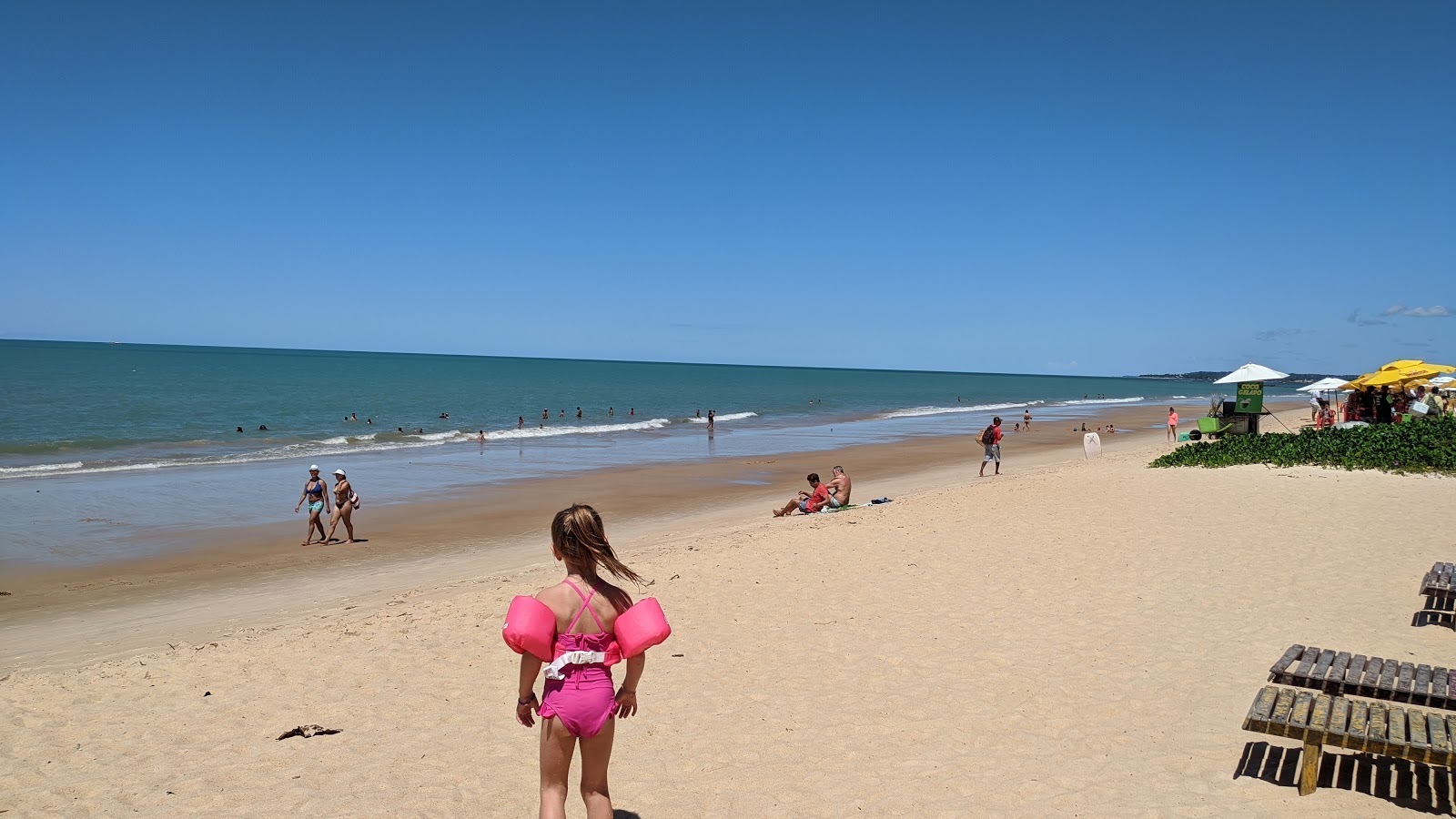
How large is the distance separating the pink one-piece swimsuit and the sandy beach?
1.59 m

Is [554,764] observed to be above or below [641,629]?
below

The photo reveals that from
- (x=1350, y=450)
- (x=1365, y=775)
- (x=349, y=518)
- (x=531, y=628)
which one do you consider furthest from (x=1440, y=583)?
(x=349, y=518)

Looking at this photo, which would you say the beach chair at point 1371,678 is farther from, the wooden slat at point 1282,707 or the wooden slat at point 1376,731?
the wooden slat at point 1376,731

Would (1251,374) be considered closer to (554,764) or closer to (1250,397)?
(1250,397)

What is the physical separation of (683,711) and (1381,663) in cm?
442

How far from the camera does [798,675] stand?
6801mm

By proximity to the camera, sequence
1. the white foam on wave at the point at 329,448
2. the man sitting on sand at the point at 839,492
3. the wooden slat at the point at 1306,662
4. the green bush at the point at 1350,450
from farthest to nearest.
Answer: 1. the white foam on wave at the point at 329,448
2. the green bush at the point at 1350,450
3. the man sitting on sand at the point at 839,492
4. the wooden slat at the point at 1306,662

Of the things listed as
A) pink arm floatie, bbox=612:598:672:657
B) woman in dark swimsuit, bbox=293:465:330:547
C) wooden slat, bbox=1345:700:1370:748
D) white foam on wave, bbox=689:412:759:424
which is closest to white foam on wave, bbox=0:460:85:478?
woman in dark swimsuit, bbox=293:465:330:547

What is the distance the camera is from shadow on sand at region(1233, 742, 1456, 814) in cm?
451

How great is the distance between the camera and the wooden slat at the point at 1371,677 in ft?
16.4

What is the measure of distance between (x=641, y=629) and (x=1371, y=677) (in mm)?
4496

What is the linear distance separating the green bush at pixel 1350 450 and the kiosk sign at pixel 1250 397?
303 cm

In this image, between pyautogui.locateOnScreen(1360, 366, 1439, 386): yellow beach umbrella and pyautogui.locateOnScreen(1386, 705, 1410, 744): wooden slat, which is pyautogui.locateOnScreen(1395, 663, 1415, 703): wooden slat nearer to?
pyautogui.locateOnScreen(1386, 705, 1410, 744): wooden slat

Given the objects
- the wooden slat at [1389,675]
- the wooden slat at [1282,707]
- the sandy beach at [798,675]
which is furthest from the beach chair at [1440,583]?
the wooden slat at [1282,707]
